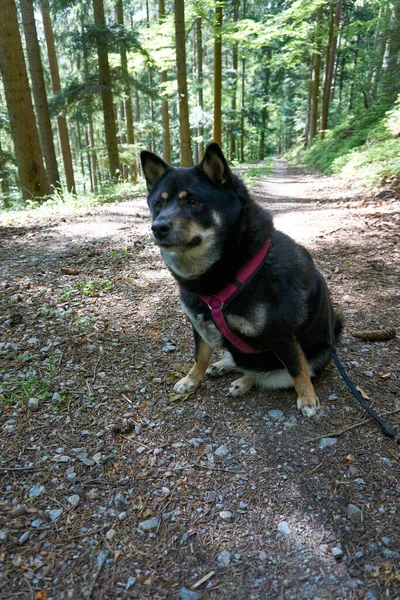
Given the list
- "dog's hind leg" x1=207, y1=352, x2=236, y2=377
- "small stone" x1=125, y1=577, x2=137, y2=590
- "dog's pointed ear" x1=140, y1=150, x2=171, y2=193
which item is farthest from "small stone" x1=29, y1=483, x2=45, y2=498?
"dog's pointed ear" x1=140, y1=150, x2=171, y2=193

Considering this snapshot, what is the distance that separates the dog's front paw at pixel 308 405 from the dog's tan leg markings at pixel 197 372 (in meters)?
0.85

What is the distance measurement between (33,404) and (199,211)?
6.41 ft

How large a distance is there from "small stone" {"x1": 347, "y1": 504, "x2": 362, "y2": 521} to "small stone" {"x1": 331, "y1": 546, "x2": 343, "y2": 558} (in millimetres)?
201

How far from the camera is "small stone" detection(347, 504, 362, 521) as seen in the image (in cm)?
191

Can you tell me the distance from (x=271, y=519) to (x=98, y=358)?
6.83 feet

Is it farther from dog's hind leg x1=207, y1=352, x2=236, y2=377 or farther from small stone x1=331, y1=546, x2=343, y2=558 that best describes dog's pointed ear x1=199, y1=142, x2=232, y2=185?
small stone x1=331, y1=546, x2=343, y2=558

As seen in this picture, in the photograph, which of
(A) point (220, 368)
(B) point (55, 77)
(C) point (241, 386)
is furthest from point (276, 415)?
(B) point (55, 77)

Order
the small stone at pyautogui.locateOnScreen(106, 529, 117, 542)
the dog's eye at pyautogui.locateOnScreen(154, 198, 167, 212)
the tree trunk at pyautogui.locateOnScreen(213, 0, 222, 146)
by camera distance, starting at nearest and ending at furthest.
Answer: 1. the small stone at pyautogui.locateOnScreen(106, 529, 117, 542)
2. the dog's eye at pyautogui.locateOnScreen(154, 198, 167, 212)
3. the tree trunk at pyautogui.locateOnScreen(213, 0, 222, 146)

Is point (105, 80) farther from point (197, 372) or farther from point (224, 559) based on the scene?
point (224, 559)

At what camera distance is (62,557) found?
1.77 meters

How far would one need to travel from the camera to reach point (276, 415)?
2715 mm

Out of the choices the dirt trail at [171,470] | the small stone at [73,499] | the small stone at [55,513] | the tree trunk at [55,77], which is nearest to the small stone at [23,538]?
the dirt trail at [171,470]

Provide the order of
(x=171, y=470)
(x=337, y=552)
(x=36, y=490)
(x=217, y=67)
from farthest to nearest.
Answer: (x=217, y=67) < (x=171, y=470) < (x=36, y=490) < (x=337, y=552)

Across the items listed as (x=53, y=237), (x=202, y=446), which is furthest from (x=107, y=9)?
(x=202, y=446)
